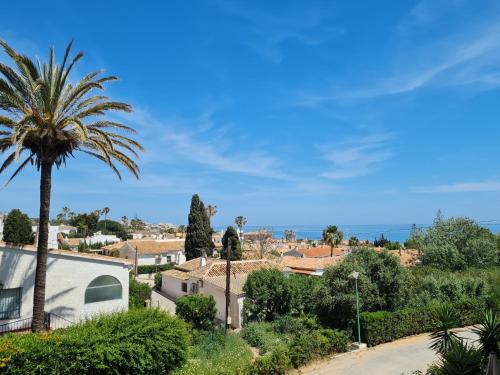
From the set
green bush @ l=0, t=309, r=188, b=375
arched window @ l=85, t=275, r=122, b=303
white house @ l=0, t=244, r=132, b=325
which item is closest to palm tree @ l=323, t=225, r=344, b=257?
white house @ l=0, t=244, r=132, b=325

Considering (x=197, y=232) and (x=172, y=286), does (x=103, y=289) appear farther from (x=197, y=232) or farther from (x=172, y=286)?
(x=197, y=232)

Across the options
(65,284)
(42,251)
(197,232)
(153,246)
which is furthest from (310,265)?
(153,246)

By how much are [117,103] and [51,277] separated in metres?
9.53

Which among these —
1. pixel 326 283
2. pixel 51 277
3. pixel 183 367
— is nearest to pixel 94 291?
pixel 51 277

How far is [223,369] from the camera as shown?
13781 millimetres

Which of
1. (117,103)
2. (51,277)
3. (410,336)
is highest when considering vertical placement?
(117,103)

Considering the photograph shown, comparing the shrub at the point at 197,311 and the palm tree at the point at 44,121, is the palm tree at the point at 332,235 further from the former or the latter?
the palm tree at the point at 44,121

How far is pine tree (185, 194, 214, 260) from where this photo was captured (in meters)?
57.7

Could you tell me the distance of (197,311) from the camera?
2478 centimetres

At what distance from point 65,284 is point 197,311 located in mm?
8938

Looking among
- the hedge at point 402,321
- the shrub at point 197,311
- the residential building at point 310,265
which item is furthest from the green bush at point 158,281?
the hedge at point 402,321

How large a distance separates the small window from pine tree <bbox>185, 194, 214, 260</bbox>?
39.4 metres

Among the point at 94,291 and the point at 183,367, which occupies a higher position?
the point at 94,291

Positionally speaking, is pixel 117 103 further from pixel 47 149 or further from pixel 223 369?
pixel 223 369
